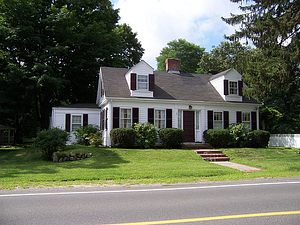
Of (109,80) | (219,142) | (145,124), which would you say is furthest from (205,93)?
(109,80)

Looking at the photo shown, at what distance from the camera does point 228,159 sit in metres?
14.9

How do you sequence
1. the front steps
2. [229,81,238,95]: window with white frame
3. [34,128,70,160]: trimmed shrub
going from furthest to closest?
[229,81,238,95]: window with white frame < the front steps < [34,128,70,160]: trimmed shrub

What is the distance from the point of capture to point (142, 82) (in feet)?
61.4

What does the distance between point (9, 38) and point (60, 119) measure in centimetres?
820

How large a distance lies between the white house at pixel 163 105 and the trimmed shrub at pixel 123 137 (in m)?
1.10

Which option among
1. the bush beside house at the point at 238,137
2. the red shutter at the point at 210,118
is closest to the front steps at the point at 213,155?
the bush beside house at the point at 238,137

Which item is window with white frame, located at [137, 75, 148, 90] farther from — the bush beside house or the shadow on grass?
the shadow on grass

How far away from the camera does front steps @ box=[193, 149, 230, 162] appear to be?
48.3 ft

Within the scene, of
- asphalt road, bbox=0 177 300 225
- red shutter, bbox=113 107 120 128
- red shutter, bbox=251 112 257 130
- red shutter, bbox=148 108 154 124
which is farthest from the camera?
red shutter, bbox=251 112 257 130

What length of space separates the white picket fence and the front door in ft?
24.9

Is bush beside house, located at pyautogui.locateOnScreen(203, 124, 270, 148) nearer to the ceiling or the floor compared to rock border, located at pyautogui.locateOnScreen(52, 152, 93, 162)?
nearer to the ceiling

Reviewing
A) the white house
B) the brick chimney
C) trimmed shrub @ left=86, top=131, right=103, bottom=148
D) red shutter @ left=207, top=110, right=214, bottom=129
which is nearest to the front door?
the white house

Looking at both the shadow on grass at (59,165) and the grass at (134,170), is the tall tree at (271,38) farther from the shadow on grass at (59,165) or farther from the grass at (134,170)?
the shadow on grass at (59,165)

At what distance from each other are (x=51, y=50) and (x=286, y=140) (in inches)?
784
